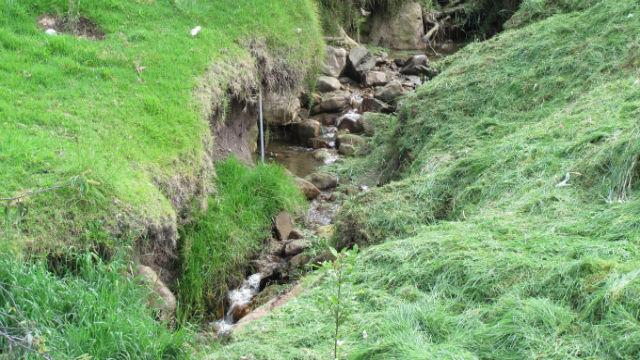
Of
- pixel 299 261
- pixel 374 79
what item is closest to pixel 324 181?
pixel 299 261

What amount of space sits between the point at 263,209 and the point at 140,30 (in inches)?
128

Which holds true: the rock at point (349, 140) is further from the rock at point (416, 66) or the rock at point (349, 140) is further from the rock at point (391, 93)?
the rock at point (416, 66)

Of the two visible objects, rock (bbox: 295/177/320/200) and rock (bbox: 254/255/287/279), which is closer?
rock (bbox: 254/255/287/279)

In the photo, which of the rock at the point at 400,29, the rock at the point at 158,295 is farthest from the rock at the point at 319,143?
the rock at the point at 400,29

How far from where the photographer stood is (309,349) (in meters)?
4.55

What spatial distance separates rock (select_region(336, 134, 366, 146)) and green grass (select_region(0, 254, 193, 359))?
8163 millimetres

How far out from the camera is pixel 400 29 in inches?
835

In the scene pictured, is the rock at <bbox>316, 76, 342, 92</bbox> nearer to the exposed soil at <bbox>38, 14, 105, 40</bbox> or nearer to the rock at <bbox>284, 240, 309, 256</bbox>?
the exposed soil at <bbox>38, 14, 105, 40</bbox>

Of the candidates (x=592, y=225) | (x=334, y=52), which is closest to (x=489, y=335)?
(x=592, y=225)

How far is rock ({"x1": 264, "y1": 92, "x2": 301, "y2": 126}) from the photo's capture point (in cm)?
1229

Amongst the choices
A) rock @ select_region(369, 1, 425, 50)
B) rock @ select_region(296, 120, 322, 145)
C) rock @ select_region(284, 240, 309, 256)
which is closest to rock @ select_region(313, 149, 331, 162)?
rock @ select_region(296, 120, 322, 145)

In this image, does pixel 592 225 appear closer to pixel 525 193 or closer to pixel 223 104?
pixel 525 193

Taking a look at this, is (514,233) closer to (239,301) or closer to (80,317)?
(80,317)

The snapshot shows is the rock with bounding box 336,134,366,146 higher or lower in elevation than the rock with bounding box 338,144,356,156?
higher
